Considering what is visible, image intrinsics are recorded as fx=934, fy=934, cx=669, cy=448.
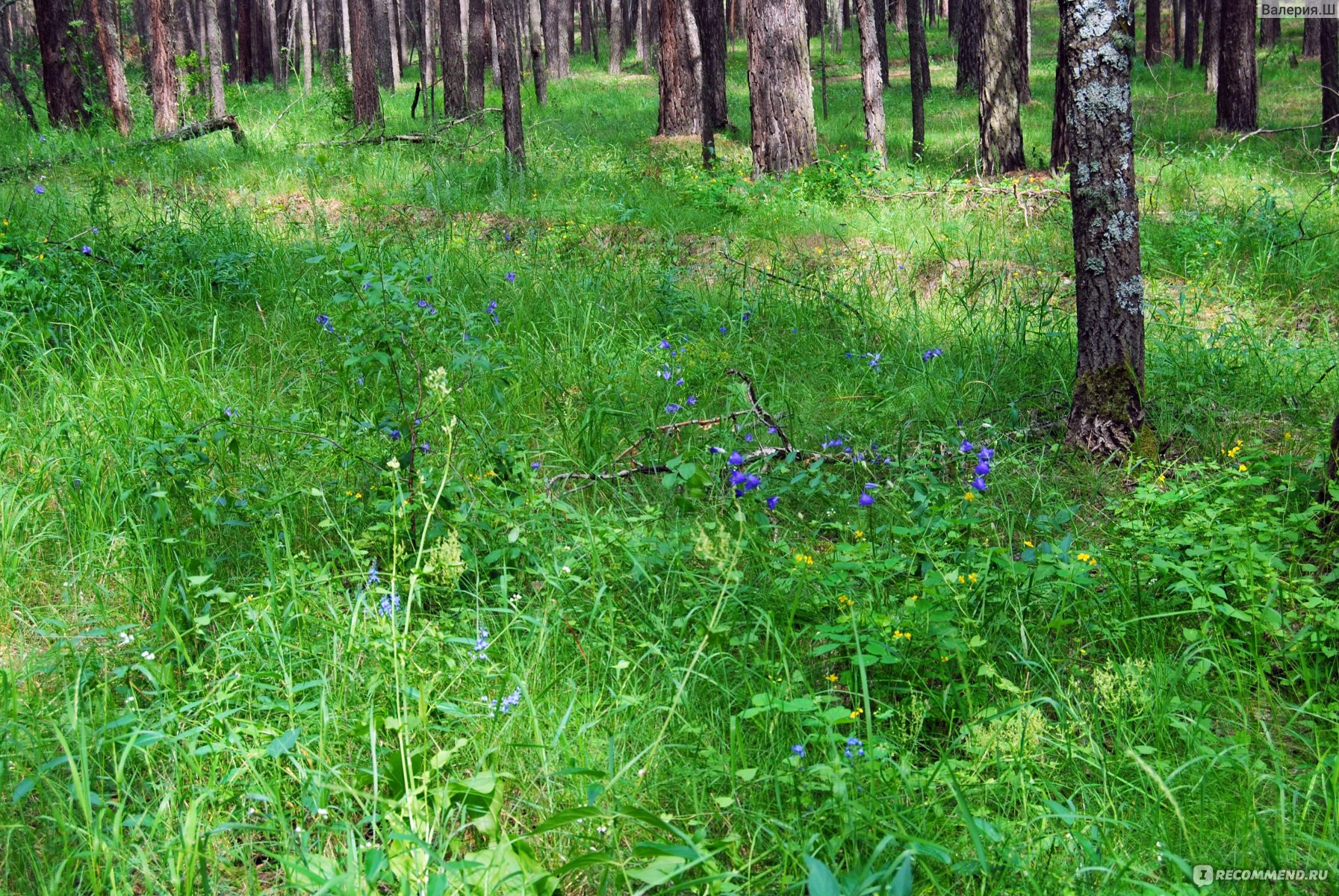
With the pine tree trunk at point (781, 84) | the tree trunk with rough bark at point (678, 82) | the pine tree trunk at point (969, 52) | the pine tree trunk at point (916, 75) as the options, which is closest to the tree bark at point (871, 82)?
the pine tree trunk at point (916, 75)

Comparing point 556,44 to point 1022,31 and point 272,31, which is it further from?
point 1022,31

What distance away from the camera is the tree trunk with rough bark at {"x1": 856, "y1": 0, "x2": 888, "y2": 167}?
32.2 ft

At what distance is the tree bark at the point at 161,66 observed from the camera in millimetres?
10156

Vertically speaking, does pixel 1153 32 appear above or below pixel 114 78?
above

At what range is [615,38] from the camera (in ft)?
85.8

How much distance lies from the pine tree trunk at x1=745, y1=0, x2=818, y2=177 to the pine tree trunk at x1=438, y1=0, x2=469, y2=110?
5823 millimetres

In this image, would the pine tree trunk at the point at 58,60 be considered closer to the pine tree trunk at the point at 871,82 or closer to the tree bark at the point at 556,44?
the pine tree trunk at the point at 871,82

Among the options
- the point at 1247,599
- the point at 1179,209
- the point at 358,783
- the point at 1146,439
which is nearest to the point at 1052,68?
the point at 1179,209

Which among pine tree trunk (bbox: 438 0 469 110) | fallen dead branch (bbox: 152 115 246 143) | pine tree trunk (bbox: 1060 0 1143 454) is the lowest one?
pine tree trunk (bbox: 1060 0 1143 454)

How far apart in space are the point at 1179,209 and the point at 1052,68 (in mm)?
16122

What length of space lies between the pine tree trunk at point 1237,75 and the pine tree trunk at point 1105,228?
9.71 m

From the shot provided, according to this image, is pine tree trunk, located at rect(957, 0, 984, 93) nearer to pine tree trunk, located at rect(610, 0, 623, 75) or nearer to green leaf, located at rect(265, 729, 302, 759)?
pine tree trunk, located at rect(610, 0, 623, 75)

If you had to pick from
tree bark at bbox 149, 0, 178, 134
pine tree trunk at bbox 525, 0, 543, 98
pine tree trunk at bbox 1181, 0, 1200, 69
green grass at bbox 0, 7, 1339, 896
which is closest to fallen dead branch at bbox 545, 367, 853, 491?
green grass at bbox 0, 7, 1339, 896

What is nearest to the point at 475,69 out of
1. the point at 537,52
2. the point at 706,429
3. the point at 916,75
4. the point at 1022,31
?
the point at 537,52
